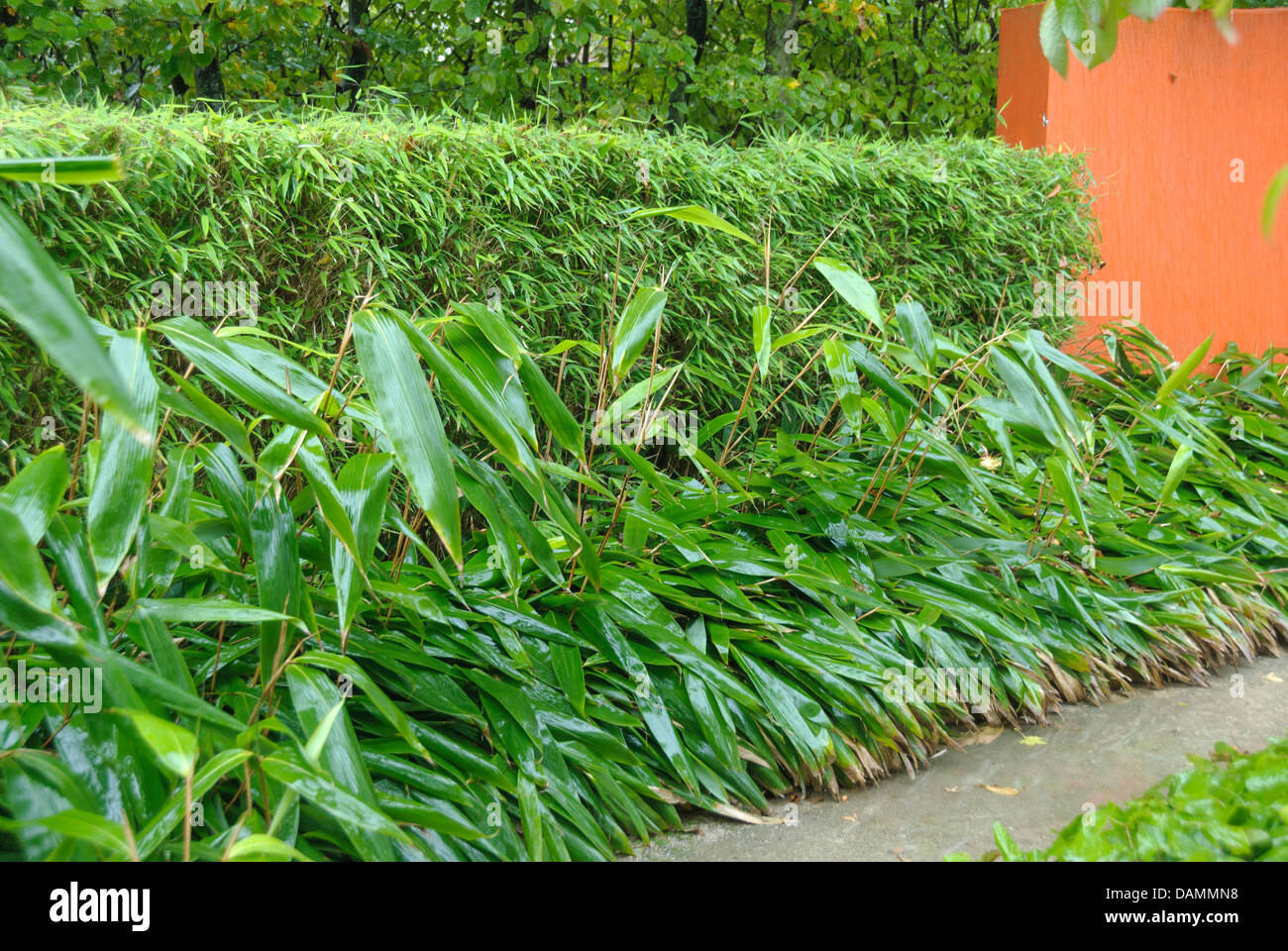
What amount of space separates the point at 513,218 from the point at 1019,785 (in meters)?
2.23

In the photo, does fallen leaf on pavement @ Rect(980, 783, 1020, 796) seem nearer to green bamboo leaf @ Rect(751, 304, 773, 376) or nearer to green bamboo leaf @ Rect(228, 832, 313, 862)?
green bamboo leaf @ Rect(751, 304, 773, 376)

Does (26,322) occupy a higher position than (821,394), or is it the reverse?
(26,322)

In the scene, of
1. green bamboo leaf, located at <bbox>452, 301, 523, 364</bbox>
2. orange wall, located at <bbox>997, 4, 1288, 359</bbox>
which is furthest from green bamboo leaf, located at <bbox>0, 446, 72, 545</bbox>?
orange wall, located at <bbox>997, 4, 1288, 359</bbox>

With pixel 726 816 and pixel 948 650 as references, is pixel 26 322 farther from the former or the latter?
pixel 948 650

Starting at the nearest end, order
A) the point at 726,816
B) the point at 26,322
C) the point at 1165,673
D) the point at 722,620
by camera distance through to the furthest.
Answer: the point at 26,322 < the point at 726,816 < the point at 722,620 < the point at 1165,673

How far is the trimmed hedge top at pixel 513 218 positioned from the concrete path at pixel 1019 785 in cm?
148

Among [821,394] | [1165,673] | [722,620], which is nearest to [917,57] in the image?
[821,394]

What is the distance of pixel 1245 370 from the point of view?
207 inches

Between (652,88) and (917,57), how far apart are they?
6.27ft

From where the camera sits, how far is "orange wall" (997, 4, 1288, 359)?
5.29 metres

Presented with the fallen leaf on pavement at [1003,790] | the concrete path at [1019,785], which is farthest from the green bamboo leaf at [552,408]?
the fallen leaf on pavement at [1003,790]

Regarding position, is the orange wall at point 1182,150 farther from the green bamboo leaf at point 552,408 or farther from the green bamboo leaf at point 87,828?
the green bamboo leaf at point 87,828

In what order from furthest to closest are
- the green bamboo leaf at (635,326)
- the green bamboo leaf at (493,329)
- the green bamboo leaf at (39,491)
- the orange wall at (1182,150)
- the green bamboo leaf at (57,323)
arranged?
the orange wall at (1182,150), the green bamboo leaf at (635,326), the green bamboo leaf at (493,329), the green bamboo leaf at (39,491), the green bamboo leaf at (57,323)

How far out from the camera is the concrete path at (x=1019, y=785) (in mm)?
2166
